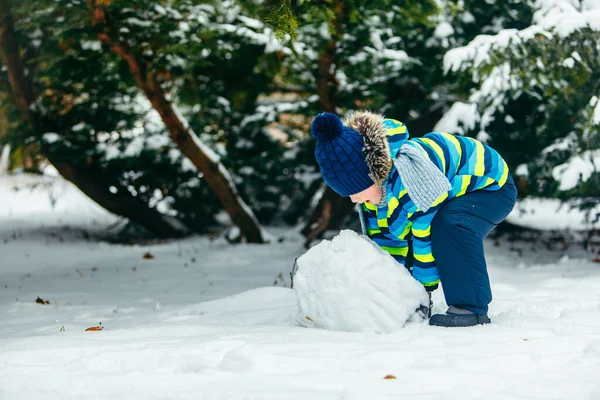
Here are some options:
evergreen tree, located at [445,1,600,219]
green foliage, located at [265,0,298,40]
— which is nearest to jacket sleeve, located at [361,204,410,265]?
green foliage, located at [265,0,298,40]

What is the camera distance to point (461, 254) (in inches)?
123

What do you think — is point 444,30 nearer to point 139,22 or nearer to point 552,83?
point 552,83

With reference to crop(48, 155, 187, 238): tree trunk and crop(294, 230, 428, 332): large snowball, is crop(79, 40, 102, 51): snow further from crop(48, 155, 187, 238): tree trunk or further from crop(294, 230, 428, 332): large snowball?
crop(294, 230, 428, 332): large snowball

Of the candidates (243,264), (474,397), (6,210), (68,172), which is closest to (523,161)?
(243,264)

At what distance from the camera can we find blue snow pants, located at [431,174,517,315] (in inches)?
123

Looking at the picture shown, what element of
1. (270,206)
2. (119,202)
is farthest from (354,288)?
(270,206)

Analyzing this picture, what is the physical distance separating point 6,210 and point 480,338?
11018mm

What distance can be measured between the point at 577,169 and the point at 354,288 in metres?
3.14

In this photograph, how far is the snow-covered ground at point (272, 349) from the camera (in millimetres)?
2230

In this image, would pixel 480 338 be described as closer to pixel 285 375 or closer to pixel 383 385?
pixel 383 385

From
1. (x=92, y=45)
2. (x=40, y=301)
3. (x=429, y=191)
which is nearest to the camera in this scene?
(x=429, y=191)

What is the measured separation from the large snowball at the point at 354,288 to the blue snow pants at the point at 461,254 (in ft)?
0.55

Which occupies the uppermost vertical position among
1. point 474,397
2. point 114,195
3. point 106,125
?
point 106,125

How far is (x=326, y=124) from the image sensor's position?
3051 mm
